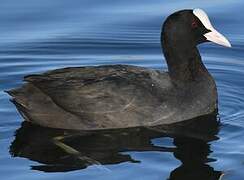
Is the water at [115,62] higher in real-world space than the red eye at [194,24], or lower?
lower

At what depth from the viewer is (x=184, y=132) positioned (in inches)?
354

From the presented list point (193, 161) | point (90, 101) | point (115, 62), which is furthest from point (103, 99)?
point (115, 62)

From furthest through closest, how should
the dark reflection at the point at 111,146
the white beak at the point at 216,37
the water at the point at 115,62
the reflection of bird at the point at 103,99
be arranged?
the white beak at the point at 216,37 → the reflection of bird at the point at 103,99 → the dark reflection at the point at 111,146 → the water at the point at 115,62

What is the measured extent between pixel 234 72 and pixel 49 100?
263 centimetres

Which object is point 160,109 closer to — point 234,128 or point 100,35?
point 234,128

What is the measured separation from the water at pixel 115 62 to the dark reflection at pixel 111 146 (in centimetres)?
1

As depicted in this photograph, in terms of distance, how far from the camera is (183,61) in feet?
31.4

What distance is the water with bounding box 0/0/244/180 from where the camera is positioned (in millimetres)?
7996

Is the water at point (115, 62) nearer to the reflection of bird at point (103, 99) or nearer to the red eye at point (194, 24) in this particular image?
the reflection of bird at point (103, 99)

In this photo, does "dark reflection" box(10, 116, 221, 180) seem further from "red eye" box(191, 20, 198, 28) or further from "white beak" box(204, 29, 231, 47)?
"red eye" box(191, 20, 198, 28)

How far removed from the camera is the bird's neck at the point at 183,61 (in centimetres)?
950

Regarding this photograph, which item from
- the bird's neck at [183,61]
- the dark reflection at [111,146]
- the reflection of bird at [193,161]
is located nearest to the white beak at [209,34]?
the bird's neck at [183,61]

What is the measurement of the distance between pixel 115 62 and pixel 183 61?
162 cm

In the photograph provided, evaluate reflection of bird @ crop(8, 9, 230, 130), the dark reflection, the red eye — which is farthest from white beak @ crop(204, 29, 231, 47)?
the dark reflection
